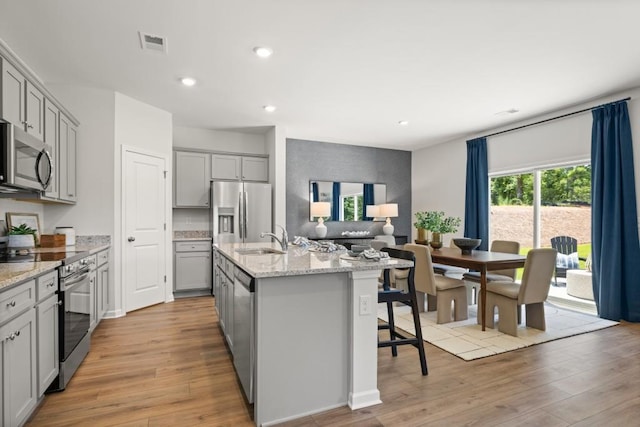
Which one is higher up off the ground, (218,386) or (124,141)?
(124,141)

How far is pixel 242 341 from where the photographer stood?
7.34ft

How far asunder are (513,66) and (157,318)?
15.5ft

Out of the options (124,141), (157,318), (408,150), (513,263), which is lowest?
(157,318)

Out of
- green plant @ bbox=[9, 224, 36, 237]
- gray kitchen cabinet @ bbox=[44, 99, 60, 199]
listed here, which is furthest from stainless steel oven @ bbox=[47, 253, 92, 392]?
gray kitchen cabinet @ bbox=[44, 99, 60, 199]

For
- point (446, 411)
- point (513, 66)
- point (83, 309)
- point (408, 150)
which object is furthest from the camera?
point (408, 150)

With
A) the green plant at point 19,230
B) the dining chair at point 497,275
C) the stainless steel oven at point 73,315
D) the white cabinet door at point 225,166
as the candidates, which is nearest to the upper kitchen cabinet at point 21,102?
the green plant at point 19,230

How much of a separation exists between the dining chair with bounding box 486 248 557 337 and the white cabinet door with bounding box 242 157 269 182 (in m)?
3.86

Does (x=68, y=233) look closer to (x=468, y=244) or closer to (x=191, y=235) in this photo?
(x=191, y=235)

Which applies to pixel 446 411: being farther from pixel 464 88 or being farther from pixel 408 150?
pixel 408 150

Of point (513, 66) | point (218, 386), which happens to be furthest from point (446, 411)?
point (513, 66)

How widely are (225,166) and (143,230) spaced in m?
1.72

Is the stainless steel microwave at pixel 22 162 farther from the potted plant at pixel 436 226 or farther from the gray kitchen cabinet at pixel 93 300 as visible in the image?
the potted plant at pixel 436 226

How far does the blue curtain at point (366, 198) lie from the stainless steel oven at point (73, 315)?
4.86m

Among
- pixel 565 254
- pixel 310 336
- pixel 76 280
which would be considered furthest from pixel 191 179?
pixel 565 254
